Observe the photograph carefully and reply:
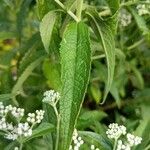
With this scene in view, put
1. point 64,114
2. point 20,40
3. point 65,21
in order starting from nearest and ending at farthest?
point 64,114
point 65,21
point 20,40

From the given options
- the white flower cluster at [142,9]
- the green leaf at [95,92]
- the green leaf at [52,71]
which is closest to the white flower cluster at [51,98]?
the green leaf at [52,71]

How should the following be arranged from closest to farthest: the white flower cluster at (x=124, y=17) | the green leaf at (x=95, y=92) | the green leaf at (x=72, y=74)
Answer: the green leaf at (x=72, y=74) < the white flower cluster at (x=124, y=17) < the green leaf at (x=95, y=92)

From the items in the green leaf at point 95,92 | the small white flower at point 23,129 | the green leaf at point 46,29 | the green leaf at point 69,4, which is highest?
the green leaf at point 69,4

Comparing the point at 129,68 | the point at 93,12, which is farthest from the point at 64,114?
the point at 129,68

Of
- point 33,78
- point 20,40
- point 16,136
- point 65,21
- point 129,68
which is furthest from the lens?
point 129,68

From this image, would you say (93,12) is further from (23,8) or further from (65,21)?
(23,8)

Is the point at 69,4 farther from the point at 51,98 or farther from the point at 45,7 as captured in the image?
the point at 51,98

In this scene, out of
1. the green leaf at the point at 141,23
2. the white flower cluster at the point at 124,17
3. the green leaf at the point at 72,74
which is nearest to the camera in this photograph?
the green leaf at the point at 72,74

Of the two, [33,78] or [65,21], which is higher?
[65,21]

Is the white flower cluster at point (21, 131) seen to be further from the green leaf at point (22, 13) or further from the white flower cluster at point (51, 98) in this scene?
the green leaf at point (22, 13)
